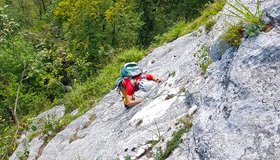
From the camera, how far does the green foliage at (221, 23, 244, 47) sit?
4781 millimetres

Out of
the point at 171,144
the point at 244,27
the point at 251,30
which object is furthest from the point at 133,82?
the point at 251,30

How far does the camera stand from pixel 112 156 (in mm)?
6402

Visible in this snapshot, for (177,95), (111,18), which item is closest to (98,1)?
(111,18)

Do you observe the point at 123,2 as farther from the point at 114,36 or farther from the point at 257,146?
the point at 257,146

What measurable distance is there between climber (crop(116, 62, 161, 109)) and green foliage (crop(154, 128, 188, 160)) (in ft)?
7.93

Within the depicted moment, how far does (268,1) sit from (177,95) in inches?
82.8

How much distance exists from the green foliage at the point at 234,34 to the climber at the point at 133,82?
2.80 m

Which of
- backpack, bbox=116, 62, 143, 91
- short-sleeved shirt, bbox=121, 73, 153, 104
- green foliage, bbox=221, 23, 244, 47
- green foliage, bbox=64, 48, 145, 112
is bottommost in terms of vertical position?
green foliage, bbox=64, 48, 145, 112

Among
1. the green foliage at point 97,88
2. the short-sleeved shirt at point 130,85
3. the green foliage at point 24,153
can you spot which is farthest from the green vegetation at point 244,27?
the green foliage at point 97,88

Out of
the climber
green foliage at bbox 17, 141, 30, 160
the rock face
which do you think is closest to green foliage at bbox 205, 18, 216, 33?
the rock face

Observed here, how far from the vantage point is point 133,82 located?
773cm

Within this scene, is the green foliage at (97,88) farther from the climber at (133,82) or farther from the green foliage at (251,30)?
the green foliage at (251,30)

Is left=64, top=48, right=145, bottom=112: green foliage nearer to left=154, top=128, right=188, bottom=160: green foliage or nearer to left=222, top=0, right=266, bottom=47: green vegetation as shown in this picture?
left=154, top=128, right=188, bottom=160: green foliage

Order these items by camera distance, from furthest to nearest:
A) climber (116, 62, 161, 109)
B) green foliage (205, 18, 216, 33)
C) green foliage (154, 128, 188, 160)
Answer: climber (116, 62, 161, 109) → green foliage (205, 18, 216, 33) → green foliage (154, 128, 188, 160)
